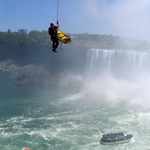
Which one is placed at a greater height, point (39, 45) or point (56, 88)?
point (39, 45)

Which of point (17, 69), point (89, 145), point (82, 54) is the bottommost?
point (89, 145)

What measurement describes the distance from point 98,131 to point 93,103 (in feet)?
21.5

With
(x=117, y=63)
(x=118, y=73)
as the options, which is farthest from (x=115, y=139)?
(x=117, y=63)

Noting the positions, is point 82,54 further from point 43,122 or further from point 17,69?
point 43,122

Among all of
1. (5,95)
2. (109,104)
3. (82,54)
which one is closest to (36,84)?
(5,95)

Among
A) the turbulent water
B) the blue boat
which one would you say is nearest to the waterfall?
the turbulent water

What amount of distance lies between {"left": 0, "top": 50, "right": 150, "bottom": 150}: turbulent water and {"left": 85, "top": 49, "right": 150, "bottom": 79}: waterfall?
132 inches

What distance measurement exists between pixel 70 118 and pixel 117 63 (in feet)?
50.0

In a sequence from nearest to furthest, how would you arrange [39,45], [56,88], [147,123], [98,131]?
[98,131] → [147,123] → [56,88] → [39,45]

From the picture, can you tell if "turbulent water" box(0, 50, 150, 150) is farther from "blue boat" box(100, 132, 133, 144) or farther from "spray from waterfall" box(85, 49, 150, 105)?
"spray from waterfall" box(85, 49, 150, 105)

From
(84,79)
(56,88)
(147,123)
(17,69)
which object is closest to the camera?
(147,123)

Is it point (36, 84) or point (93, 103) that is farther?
point (36, 84)

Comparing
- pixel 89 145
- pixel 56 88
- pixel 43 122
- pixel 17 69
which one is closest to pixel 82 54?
pixel 56 88

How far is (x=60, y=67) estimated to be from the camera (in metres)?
34.8
